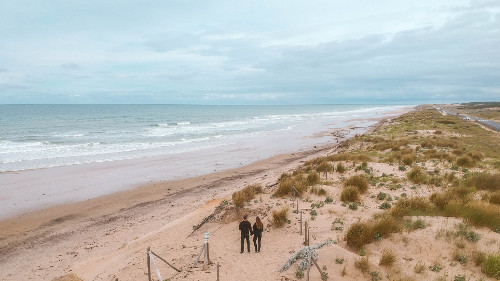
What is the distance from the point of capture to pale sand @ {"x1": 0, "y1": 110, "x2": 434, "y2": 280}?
948 cm

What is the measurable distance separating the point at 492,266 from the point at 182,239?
923cm

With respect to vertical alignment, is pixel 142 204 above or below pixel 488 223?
below

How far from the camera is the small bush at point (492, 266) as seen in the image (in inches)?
294

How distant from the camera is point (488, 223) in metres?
9.59

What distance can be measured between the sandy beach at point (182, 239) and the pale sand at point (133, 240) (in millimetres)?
33

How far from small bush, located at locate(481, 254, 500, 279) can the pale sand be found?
2.99 meters

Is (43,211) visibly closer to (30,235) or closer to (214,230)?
(30,235)

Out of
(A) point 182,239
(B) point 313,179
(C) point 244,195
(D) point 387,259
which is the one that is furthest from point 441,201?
(A) point 182,239

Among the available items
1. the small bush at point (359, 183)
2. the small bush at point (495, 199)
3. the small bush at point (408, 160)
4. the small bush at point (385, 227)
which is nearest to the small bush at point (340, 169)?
the small bush at point (359, 183)

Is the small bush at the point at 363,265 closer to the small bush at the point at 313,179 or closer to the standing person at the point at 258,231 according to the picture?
the standing person at the point at 258,231

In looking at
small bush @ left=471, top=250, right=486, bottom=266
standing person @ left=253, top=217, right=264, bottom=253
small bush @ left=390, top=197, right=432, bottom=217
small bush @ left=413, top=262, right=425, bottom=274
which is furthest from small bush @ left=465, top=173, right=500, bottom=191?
standing person @ left=253, top=217, right=264, bottom=253

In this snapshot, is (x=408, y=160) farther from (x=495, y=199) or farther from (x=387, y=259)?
(x=387, y=259)

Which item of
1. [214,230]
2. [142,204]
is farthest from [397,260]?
[142,204]

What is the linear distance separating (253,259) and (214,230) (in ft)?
9.86
